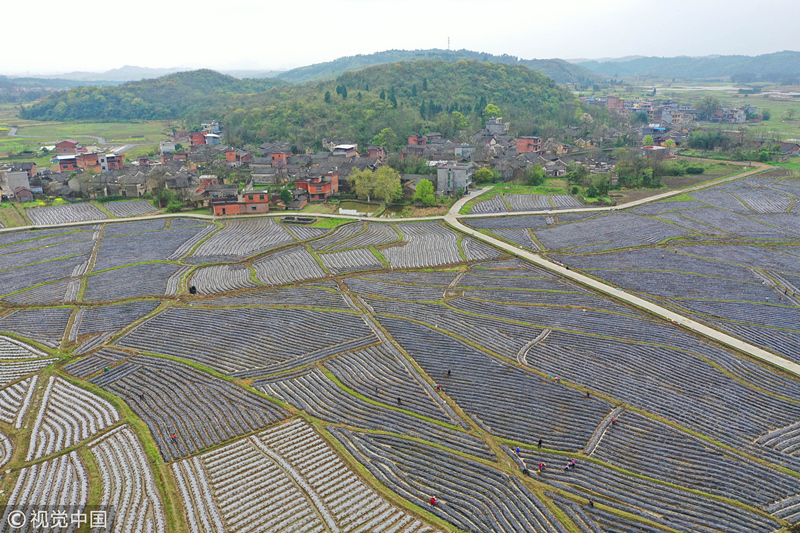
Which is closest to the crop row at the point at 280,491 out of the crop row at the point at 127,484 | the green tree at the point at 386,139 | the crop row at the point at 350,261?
the crop row at the point at 127,484

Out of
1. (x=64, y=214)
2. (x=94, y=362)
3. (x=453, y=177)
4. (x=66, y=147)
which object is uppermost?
(x=66, y=147)

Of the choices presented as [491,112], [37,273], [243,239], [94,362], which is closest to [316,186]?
[243,239]

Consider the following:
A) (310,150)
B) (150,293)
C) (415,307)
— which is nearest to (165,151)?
(310,150)

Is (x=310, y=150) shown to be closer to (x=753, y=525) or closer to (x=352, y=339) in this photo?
(x=352, y=339)

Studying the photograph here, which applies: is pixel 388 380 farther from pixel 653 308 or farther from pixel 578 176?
pixel 578 176

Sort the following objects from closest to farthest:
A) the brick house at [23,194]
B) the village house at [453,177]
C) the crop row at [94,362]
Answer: the crop row at [94,362], the brick house at [23,194], the village house at [453,177]

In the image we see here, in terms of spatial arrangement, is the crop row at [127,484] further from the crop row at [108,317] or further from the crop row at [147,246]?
the crop row at [147,246]

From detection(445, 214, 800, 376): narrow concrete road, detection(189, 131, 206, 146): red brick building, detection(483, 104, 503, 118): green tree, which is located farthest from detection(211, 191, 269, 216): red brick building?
detection(483, 104, 503, 118): green tree

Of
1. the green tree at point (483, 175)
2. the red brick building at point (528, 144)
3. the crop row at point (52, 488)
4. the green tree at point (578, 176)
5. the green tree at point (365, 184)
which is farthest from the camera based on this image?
the red brick building at point (528, 144)
